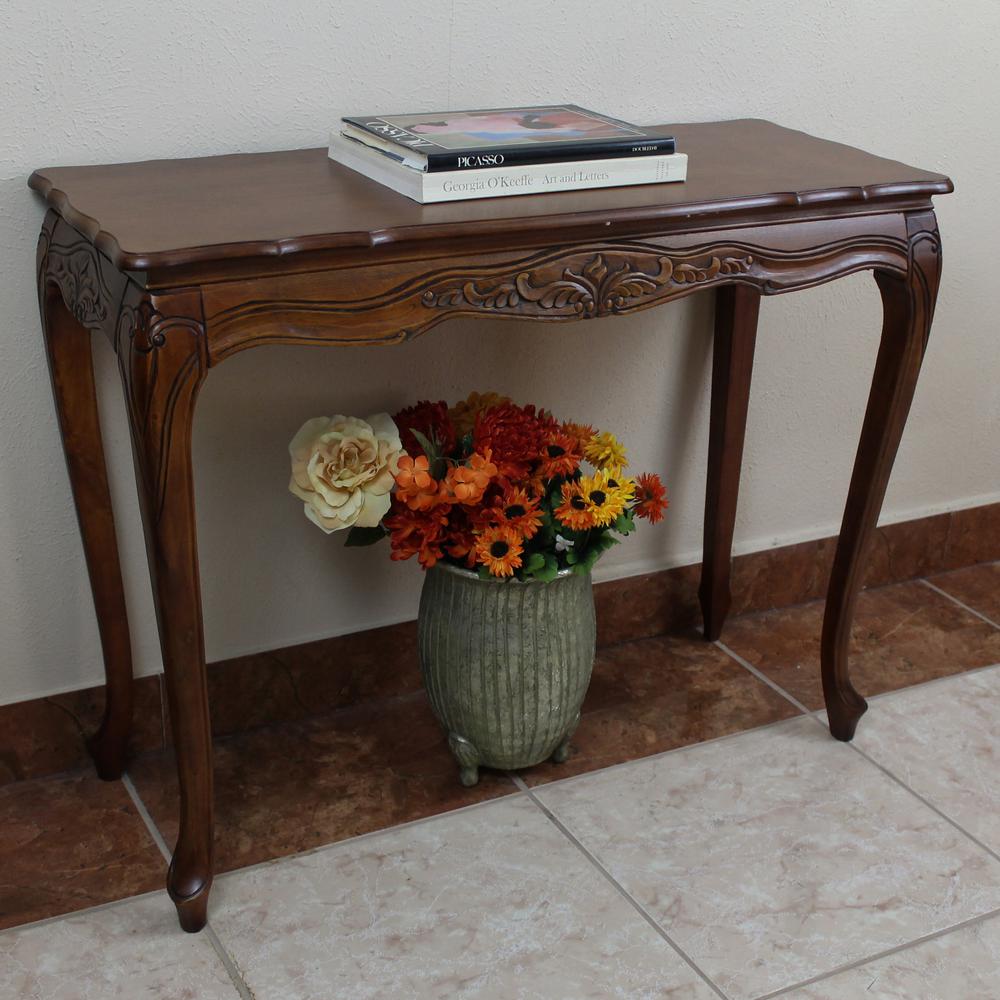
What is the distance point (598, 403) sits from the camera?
1794mm

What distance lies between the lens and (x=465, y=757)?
1604mm

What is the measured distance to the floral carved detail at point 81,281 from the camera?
3.92ft

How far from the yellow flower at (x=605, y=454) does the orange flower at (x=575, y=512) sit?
0.09m

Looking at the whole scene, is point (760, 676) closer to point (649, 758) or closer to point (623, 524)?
point (649, 758)

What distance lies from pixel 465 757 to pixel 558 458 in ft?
1.31

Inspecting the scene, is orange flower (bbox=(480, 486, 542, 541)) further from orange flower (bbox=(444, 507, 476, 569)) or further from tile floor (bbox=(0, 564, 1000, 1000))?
tile floor (bbox=(0, 564, 1000, 1000))

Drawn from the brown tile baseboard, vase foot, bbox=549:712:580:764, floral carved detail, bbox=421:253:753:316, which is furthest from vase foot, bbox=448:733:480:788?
floral carved detail, bbox=421:253:753:316

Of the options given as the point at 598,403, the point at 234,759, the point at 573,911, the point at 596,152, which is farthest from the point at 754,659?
the point at 596,152

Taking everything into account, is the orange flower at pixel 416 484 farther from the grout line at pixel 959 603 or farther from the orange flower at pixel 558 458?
the grout line at pixel 959 603

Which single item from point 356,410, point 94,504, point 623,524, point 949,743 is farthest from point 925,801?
point 94,504

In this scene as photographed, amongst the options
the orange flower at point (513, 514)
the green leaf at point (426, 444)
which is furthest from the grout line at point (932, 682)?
the green leaf at point (426, 444)

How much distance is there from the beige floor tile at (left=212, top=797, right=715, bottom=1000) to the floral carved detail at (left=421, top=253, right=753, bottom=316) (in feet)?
2.16

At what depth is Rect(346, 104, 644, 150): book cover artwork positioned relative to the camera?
50.7 inches

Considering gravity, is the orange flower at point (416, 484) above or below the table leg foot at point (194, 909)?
above
